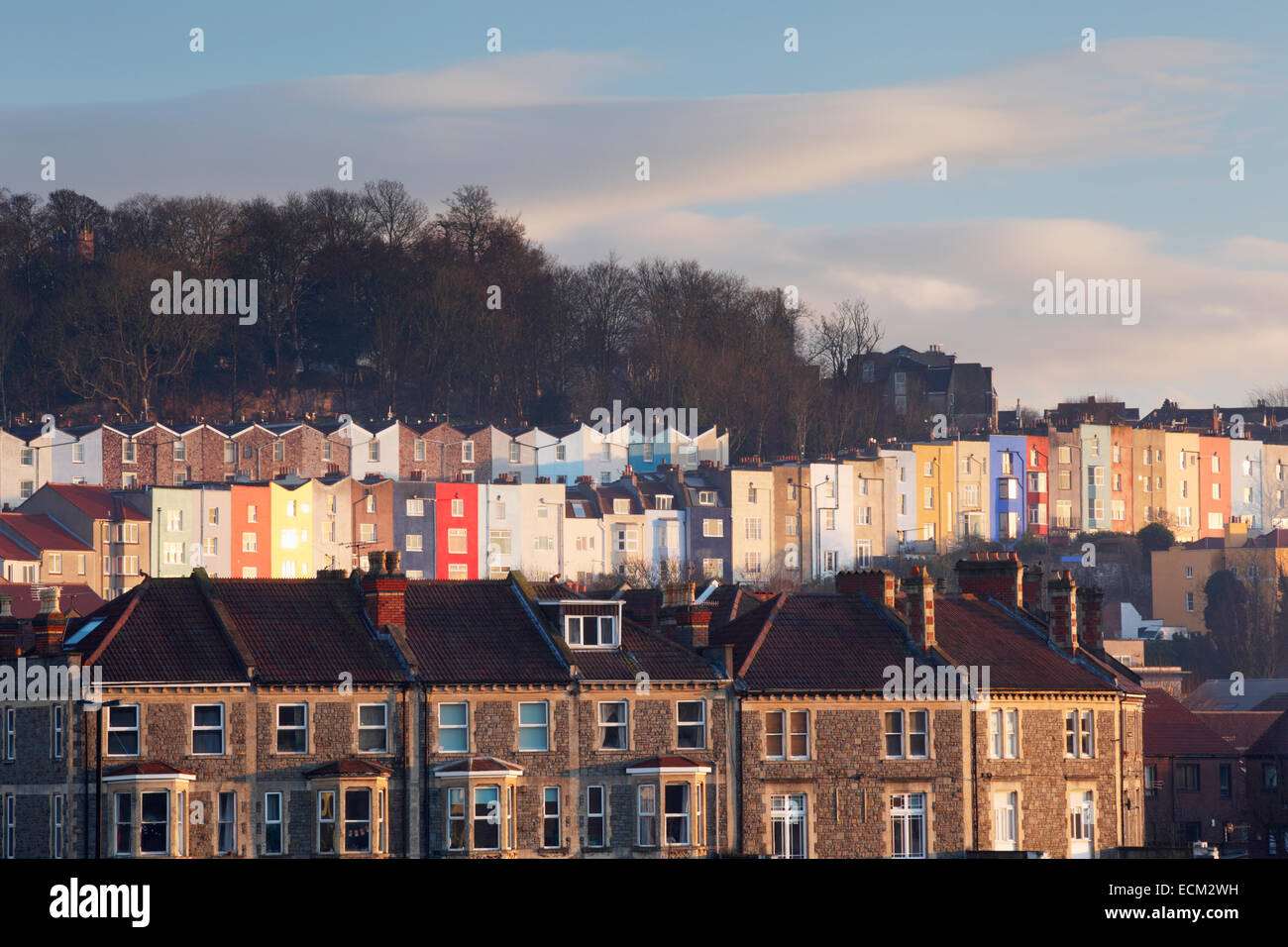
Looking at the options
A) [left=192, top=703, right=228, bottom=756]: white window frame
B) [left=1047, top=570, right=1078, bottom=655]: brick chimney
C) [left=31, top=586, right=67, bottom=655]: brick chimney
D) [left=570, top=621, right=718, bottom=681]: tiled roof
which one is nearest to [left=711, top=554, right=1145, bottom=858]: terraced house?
[left=1047, top=570, right=1078, bottom=655]: brick chimney

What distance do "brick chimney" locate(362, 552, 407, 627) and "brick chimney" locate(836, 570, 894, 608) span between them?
1112 centimetres

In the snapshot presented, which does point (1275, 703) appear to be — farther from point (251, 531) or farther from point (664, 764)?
point (251, 531)

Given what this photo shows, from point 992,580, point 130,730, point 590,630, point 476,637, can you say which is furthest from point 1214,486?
point 130,730

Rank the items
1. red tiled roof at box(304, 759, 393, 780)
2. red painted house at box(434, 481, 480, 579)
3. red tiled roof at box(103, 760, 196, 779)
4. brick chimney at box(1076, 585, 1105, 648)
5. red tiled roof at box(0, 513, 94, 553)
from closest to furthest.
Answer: red tiled roof at box(103, 760, 196, 779)
red tiled roof at box(304, 759, 393, 780)
brick chimney at box(1076, 585, 1105, 648)
red tiled roof at box(0, 513, 94, 553)
red painted house at box(434, 481, 480, 579)

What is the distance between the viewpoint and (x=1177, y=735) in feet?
251

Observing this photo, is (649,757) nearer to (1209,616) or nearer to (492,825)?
(492,825)

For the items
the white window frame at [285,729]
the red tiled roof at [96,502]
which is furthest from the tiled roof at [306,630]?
the red tiled roof at [96,502]

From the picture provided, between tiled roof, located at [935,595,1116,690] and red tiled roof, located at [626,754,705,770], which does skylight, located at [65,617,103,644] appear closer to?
red tiled roof, located at [626,754,705,770]

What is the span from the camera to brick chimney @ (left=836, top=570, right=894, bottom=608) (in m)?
53.5

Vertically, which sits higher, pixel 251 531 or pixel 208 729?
pixel 251 531

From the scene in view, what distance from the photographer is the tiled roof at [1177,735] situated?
75562 mm

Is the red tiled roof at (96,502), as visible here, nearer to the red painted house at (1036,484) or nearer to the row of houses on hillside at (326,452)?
the row of houses on hillside at (326,452)

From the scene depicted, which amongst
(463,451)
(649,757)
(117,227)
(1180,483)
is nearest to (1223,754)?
(649,757)

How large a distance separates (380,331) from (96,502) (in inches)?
1881
